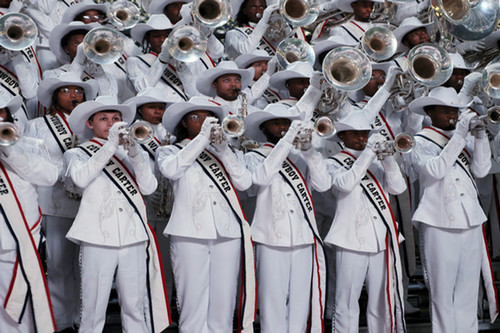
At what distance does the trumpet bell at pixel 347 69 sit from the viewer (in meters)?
6.47

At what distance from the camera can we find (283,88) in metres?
7.23

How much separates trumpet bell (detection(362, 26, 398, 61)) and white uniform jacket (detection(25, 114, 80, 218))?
2.58m

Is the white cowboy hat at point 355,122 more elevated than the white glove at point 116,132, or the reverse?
the white cowboy hat at point 355,122

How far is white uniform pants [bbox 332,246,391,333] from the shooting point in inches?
251

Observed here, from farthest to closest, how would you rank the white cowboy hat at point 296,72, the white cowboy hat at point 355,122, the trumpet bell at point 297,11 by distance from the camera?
the trumpet bell at point 297,11 → the white cowboy hat at point 296,72 → the white cowboy hat at point 355,122

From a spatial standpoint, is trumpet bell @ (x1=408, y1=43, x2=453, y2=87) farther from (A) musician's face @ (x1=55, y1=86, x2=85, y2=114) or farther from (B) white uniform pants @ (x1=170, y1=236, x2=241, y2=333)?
(A) musician's face @ (x1=55, y1=86, x2=85, y2=114)

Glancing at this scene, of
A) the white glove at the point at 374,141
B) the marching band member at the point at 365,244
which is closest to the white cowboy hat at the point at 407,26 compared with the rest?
the marching band member at the point at 365,244

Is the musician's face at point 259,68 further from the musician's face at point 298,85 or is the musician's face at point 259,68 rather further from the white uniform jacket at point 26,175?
the white uniform jacket at point 26,175

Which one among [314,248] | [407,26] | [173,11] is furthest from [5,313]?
[407,26]

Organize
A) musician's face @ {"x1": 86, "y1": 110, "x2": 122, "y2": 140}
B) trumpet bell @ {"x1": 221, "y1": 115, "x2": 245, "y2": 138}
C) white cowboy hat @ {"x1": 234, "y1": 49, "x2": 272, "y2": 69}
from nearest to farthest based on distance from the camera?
trumpet bell @ {"x1": 221, "y1": 115, "x2": 245, "y2": 138} < musician's face @ {"x1": 86, "y1": 110, "x2": 122, "y2": 140} < white cowboy hat @ {"x1": 234, "y1": 49, "x2": 272, "y2": 69}

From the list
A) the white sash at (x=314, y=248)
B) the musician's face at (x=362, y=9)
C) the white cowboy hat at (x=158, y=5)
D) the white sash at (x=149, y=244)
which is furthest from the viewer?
the musician's face at (x=362, y=9)

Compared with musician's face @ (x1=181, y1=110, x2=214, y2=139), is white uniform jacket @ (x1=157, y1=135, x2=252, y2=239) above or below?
below

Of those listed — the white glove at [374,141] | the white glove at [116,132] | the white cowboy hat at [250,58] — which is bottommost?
the white glove at [116,132]

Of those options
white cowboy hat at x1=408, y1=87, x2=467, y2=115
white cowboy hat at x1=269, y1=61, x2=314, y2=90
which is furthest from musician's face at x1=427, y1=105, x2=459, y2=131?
white cowboy hat at x1=269, y1=61, x2=314, y2=90
